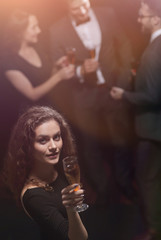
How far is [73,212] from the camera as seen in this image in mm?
2330

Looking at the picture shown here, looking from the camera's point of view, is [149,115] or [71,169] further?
[149,115]

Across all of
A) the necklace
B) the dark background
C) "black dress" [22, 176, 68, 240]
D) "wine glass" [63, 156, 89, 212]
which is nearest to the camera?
"wine glass" [63, 156, 89, 212]

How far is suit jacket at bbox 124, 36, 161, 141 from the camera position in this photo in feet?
9.41

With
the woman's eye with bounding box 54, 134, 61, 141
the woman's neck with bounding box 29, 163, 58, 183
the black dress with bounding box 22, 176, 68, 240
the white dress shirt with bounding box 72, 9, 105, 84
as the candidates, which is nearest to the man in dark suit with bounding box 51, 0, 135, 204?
the white dress shirt with bounding box 72, 9, 105, 84

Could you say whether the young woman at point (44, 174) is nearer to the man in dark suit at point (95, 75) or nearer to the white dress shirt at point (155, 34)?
the man in dark suit at point (95, 75)

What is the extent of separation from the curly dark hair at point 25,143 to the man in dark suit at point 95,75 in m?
0.19

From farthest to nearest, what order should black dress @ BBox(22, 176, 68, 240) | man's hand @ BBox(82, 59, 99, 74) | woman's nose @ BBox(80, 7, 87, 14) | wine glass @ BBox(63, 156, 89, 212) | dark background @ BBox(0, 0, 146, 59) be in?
man's hand @ BBox(82, 59, 99, 74) < woman's nose @ BBox(80, 7, 87, 14) < dark background @ BBox(0, 0, 146, 59) < black dress @ BBox(22, 176, 68, 240) < wine glass @ BBox(63, 156, 89, 212)

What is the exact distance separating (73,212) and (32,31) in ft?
3.61

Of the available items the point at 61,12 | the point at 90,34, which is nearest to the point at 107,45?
the point at 90,34

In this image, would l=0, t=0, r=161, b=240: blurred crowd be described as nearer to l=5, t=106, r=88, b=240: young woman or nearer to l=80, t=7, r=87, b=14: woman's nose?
l=80, t=7, r=87, b=14: woman's nose

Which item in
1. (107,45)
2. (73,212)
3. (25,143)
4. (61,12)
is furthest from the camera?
(107,45)

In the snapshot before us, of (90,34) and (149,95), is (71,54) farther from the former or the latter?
(149,95)

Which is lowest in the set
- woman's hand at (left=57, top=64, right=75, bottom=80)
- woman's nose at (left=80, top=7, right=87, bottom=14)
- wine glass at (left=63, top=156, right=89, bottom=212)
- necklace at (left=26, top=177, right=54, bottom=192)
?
necklace at (left=26, top=177, right=54, bottom=192)

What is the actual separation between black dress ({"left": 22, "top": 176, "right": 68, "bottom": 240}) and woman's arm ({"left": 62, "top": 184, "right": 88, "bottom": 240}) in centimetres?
4
